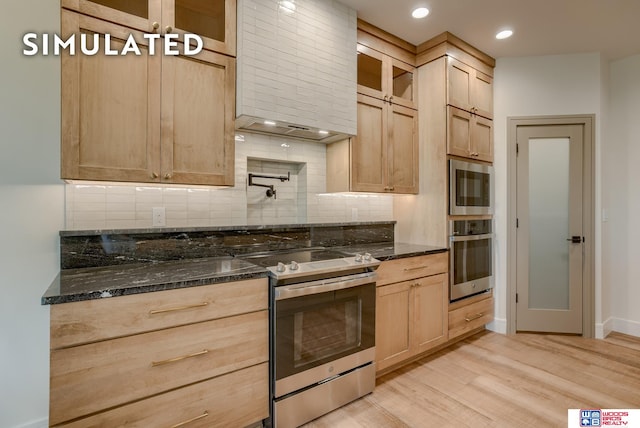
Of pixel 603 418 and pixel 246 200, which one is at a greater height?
pixel 246 200

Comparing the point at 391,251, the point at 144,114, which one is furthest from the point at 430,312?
the point at 144,114

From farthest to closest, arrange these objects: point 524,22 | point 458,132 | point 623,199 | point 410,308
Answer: point 623,199, point 458,132, point 524,22, point 410,308

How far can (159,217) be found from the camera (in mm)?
2025

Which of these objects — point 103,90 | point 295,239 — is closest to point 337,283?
point 295,239

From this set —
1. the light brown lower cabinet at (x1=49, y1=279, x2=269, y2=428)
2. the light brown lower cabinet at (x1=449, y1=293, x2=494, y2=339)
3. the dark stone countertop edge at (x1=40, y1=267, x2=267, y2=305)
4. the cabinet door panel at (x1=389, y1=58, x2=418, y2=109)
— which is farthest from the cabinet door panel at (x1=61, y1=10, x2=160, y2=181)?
the light brown lower cabinet at (x1=449, y1=293, x2=494, y2=339)

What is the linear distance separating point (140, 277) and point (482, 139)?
3.18m

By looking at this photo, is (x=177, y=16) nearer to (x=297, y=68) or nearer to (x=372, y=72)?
(x=297, y=68)

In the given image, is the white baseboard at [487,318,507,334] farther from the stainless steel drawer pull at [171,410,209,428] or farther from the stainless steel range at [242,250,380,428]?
the stainless steel drawer pull at [171,410,209,428]

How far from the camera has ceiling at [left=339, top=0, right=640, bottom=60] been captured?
7.79ft

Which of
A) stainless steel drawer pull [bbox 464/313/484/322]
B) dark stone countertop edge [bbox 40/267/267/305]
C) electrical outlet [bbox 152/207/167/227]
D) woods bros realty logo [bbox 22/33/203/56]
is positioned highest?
woods bros realty logo [bbox 22/33/203/56]

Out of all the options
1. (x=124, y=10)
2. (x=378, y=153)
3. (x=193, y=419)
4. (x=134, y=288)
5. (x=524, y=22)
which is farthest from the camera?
(x=378, y=153)

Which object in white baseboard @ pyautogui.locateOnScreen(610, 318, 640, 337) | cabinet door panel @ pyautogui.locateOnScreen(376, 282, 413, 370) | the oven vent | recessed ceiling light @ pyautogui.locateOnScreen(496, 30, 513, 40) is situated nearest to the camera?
the oven vent

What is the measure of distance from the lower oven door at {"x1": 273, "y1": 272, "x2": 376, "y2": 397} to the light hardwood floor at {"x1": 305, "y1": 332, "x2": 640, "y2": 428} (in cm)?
31

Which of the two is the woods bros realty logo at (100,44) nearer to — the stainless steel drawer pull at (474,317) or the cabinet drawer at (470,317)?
the cabinet drawer at (470,317)
